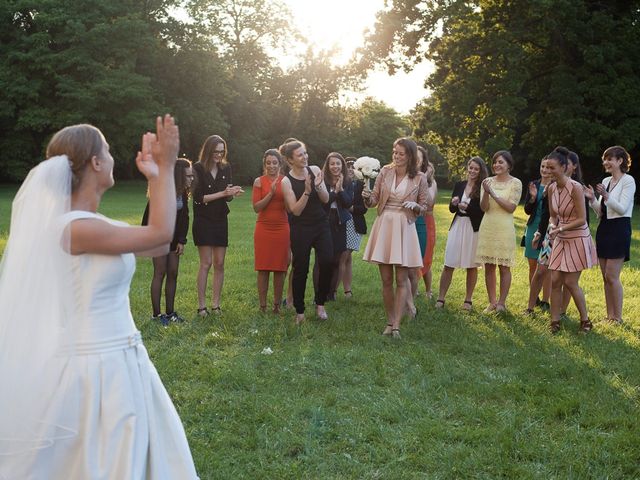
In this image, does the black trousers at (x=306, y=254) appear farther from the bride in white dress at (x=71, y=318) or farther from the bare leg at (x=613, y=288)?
the bride in white dress at (x=71, y=318)

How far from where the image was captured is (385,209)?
27.5ft

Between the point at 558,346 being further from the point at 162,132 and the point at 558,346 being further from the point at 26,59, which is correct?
the point at 26,59

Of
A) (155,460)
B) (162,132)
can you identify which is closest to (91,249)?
(162,132)

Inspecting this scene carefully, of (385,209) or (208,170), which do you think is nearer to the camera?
(385,209)

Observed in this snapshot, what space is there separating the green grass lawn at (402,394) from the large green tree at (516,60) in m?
20.1

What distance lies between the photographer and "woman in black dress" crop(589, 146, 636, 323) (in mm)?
9016

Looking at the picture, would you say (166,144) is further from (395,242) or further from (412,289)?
(412,289)

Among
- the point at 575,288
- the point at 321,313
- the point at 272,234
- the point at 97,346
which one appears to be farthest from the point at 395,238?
the point at 97,346

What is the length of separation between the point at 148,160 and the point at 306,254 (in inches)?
235

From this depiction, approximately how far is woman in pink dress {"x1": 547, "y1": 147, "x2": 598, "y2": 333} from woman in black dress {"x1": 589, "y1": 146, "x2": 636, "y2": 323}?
0.76m

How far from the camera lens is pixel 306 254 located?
8992mm

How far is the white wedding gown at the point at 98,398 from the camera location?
2.99 metres

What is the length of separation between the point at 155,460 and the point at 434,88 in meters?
30.4

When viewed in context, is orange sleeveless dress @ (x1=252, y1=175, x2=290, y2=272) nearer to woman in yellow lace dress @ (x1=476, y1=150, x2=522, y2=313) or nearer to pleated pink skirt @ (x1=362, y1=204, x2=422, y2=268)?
pleated pink skirt @ (x1=362, y1=204, x2=422, y2=268)
